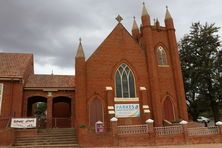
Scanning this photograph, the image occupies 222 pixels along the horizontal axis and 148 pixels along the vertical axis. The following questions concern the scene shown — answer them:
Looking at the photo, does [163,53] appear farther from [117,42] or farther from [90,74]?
[90,74]

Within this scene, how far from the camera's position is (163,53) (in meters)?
27.6

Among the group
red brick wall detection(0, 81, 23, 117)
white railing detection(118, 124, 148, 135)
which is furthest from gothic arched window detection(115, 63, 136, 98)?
red brick wall detection(0, 81, 23, 117)

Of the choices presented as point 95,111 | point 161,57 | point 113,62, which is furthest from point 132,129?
point 161,57

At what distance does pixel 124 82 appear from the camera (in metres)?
25.0

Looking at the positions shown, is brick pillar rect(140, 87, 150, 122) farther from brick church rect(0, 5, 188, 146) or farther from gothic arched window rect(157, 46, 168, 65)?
gothic arched window rect(157, 46, 168, 65)

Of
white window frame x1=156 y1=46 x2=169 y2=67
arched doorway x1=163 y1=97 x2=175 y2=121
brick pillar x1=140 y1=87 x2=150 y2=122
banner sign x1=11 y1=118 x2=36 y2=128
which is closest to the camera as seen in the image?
banner sign x1=11 y1=118 x2=36 y2=128

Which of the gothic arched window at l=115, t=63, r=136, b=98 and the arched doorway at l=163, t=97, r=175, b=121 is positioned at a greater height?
the gothic arched window at l=115, t=63, r=136, b=98

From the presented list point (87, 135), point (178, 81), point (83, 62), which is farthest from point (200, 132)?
point (83, 62)

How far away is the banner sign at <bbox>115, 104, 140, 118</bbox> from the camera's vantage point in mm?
23502

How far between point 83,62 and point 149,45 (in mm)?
7816

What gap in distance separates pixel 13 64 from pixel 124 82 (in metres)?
12.0

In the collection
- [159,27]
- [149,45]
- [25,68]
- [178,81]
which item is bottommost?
[178,81]

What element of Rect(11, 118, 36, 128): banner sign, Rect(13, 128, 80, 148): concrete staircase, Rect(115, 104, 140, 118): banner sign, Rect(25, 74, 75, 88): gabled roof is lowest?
Rect(13, 128, 80, 148): concrete staircase

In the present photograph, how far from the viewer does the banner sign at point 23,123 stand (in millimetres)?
19703
